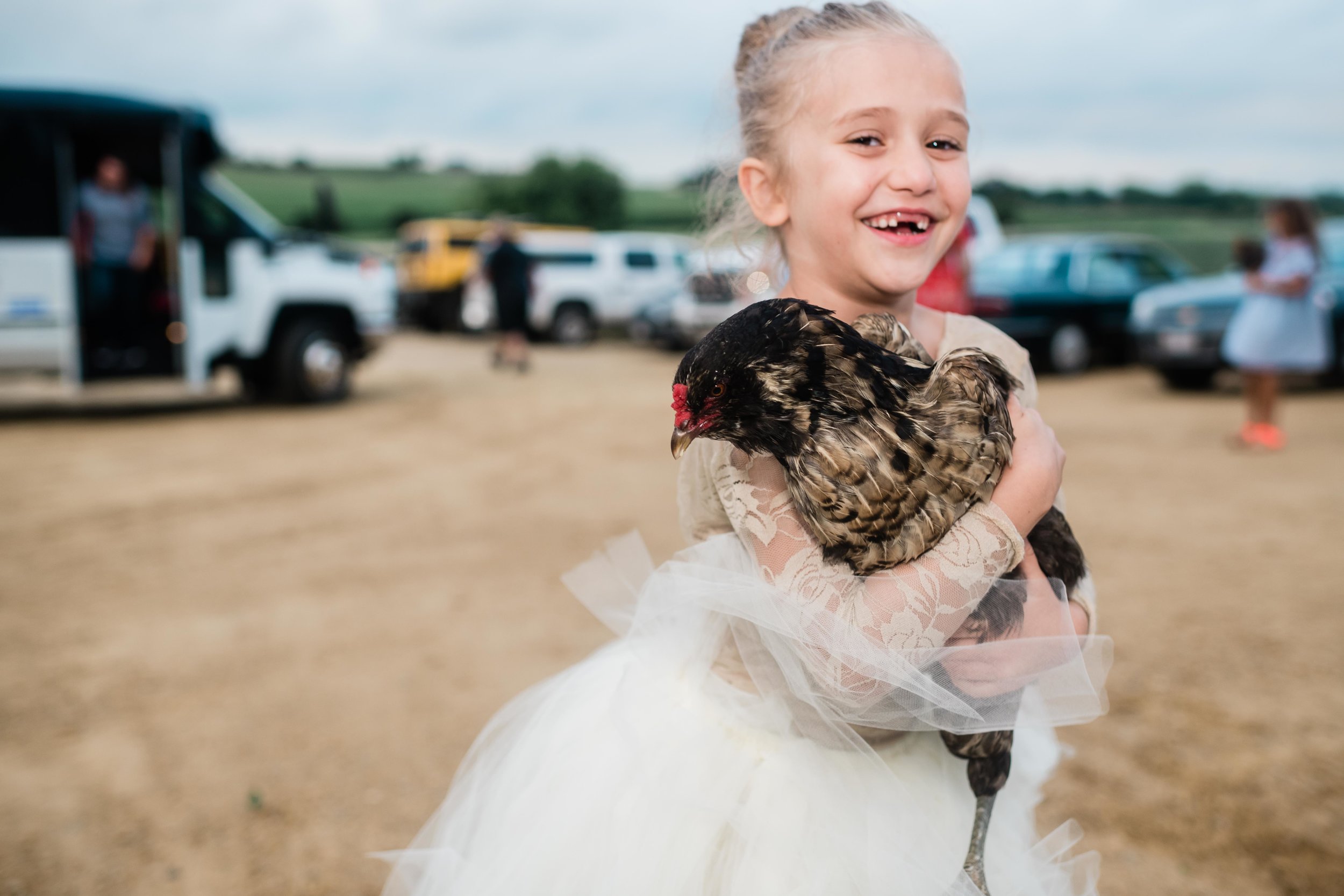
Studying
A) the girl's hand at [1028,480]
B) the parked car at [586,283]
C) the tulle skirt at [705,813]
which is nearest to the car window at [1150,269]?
the parked car at [586,283]

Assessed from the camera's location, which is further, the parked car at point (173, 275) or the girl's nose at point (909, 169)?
the parked car at point (173, 275)

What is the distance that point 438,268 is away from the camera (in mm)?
18922

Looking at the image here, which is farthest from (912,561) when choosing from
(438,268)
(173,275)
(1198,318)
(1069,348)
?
(438,268)

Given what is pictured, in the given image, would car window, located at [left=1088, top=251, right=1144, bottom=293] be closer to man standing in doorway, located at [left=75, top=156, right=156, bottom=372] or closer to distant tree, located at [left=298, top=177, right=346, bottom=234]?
distant tree, located at [left=298, top=177, right=346, bottom=234]

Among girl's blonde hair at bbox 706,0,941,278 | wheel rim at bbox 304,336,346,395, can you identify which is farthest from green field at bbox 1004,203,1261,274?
girl's blonde hair at bbox 706,0,941,278

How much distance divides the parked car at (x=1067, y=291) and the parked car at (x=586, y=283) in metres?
7.14

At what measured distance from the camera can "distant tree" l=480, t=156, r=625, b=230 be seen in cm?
3781

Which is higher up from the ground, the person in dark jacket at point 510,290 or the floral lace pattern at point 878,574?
the person in dark jacket at point 510,290

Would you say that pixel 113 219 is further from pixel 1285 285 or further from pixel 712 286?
pixel 1285 285

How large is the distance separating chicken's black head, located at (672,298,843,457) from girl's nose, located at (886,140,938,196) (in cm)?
28

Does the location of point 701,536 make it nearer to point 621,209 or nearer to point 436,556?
point 436,556

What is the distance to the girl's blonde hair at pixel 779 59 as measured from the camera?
55.3 inches

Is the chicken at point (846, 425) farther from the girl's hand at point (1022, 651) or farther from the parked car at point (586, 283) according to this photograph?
the parked car at point (586, 283)

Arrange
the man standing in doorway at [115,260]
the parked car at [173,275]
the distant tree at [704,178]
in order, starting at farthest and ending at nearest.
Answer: the man standing in doorway at [115,260]
the parked car at [173,275]
the distant tree at [704,178]
